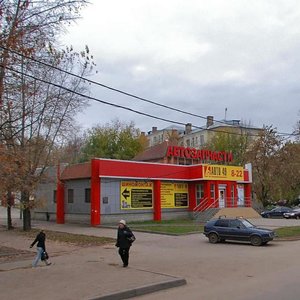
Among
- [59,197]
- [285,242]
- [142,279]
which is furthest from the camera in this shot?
[59,197]

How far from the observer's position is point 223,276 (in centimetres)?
1275

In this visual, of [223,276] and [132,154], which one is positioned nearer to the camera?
[223,276]

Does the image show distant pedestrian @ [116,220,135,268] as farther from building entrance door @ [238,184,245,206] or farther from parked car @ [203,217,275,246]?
building entrance door @ [238,184,245,206]

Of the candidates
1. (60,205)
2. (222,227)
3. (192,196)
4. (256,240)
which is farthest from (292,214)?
(256,240)

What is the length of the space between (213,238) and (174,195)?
20442mm

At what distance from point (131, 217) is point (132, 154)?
124 ft

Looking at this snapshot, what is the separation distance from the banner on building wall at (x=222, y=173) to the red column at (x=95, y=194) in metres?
11.9

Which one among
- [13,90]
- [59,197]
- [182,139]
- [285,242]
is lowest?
[285,242]

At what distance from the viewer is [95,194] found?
119ft

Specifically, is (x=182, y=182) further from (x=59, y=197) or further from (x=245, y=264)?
(x=245, y=264)

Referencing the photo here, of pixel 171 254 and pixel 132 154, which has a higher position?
pixel 132 154

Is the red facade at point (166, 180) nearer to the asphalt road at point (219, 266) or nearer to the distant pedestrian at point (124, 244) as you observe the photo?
the asphalt road at point (219, 266)

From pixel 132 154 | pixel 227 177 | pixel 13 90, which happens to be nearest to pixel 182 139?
pixel 132 154

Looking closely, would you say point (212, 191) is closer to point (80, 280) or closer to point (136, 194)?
point (136, 194)
